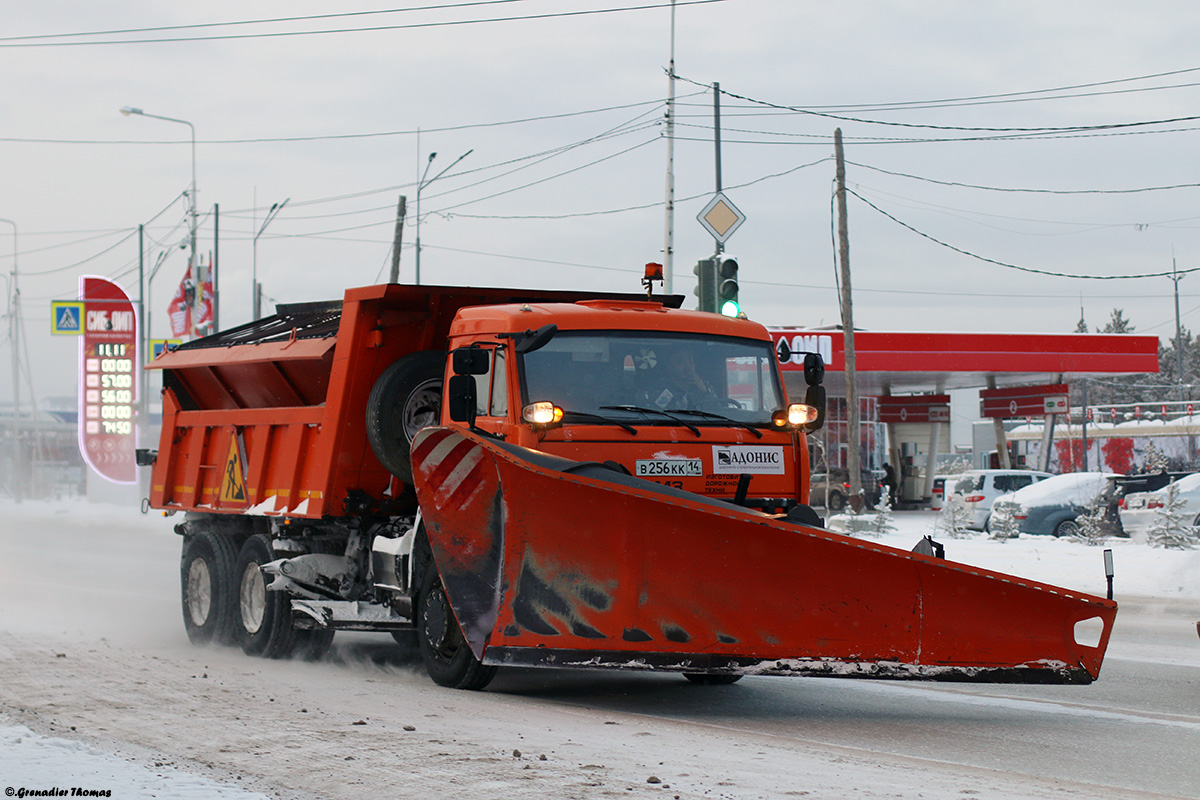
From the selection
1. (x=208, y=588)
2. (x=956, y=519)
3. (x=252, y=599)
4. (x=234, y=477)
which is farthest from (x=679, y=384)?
(x=956, y=519)

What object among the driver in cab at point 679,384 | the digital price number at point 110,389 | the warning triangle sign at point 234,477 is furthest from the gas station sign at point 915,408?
the driver in cab at point 679,384

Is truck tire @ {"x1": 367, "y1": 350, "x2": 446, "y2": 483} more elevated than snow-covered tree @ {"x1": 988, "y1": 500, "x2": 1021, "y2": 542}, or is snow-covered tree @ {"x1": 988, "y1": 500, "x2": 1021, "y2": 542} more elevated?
truck tire @ {"x1": 367, "y1": 350, "x2": 446, "y2": 483}

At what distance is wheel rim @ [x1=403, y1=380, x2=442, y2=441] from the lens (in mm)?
9703

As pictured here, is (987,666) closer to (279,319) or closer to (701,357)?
(701,357)

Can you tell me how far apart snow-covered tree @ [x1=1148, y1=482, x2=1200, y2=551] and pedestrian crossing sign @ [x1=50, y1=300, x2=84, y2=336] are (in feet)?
122

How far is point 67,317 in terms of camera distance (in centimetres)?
4644

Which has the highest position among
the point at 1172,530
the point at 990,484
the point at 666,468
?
the point at 666,468

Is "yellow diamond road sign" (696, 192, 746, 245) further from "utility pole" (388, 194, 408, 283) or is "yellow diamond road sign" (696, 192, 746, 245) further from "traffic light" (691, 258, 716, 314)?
"utility pole" (388, 194, 408, 283)

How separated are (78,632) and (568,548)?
6.76m

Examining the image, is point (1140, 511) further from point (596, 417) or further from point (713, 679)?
point (596, 417)

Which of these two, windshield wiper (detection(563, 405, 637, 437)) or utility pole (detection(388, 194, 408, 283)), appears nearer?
windshield wiper (detection(563, 405, 637, 437))

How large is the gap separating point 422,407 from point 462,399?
5.49ft

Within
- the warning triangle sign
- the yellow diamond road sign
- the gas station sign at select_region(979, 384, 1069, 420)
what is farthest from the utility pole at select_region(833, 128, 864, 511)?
the warning triangle sign

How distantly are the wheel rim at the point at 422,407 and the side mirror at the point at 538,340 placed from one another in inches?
69.0
